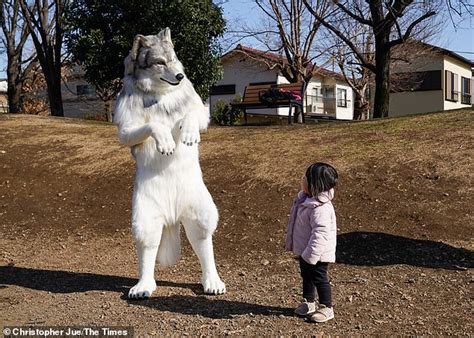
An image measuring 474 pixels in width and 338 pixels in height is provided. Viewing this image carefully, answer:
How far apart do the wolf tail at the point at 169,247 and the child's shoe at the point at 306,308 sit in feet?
4.50

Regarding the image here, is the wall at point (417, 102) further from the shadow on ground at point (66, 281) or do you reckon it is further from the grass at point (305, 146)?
the shadow on ground at point (66, 281)

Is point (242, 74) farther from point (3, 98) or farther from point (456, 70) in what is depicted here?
point (3, 98)

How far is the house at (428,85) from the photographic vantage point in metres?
30.8

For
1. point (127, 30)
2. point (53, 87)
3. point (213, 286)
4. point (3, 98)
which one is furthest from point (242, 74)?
point (213, 286)

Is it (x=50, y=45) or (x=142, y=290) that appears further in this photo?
(x=50, y=45)

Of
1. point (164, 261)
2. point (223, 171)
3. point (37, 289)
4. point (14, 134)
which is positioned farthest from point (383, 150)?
point (14, 134)

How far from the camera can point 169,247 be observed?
5125mm

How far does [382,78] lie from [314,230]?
34.1ft

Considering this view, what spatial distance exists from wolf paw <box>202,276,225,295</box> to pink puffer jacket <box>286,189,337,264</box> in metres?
1.05

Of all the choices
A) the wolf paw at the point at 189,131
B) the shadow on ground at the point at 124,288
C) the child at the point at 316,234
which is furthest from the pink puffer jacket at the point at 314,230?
the wolf paw at the point at 189,131

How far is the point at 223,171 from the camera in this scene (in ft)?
29.8

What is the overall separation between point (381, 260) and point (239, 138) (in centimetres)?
551

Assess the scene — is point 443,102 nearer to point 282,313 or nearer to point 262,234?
point 262,234

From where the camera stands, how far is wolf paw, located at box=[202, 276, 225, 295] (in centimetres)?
490
